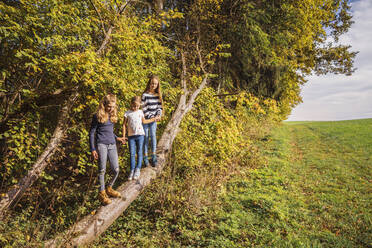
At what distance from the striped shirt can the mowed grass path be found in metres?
2.99

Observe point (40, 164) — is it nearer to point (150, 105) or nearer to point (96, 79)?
point (96, 79)

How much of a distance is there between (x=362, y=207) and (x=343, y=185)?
1.70 m

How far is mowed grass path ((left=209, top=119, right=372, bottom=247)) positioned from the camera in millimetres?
4055

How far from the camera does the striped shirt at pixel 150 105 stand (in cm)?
491

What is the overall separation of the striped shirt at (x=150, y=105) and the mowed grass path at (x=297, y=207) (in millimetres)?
2989

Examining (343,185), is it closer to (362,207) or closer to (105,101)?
(362,207)

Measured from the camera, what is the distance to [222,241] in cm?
389

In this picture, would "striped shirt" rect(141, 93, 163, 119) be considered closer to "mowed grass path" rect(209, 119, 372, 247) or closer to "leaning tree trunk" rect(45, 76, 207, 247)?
"leaning tree trunk" rect(45, 76, 207, 247)

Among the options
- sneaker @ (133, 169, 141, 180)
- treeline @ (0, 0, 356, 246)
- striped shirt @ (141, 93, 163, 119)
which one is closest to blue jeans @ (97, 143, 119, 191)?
treeline @ (0, 0, 356, 246)

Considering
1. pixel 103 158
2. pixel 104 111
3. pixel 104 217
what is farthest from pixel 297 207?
pixel 104 111

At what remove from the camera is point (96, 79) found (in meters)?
4.39

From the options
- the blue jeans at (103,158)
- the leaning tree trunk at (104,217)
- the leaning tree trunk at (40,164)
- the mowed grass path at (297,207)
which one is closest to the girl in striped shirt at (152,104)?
the leaning tree trunk at (104,217)

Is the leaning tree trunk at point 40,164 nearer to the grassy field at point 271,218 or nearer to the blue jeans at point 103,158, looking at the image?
the blue jeans at point 103,158

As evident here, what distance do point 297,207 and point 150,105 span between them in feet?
16.0
